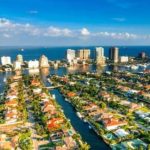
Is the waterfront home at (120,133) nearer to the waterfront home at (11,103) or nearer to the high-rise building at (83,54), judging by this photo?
the waterfront home at (11,103)

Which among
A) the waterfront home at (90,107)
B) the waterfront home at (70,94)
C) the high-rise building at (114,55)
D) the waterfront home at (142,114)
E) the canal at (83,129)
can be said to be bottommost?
the canal at (83,129)

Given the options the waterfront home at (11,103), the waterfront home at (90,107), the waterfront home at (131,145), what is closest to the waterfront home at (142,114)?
the waterfront home at (90,107)

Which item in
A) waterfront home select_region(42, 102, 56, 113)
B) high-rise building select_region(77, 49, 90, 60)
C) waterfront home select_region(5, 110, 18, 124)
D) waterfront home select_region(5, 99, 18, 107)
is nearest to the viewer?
waterfront home select_region(5, 110, 18, 124)

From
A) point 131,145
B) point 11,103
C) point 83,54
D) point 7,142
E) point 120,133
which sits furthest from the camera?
point 83,54

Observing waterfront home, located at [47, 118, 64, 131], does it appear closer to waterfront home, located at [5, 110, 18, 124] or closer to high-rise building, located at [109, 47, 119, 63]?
waterfront home, located at [5, 110, 18, 124]

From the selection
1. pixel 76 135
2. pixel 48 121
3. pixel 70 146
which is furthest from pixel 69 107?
pixel 70 146

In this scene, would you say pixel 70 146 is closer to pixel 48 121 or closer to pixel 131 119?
pixel 48 121

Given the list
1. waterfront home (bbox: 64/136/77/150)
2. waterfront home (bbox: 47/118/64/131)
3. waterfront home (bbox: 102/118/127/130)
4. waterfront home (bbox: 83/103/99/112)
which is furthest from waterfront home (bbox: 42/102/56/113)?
waterfront home (bbox: 64/136/77/150)

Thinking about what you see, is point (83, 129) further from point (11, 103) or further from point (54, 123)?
point (11, 103)

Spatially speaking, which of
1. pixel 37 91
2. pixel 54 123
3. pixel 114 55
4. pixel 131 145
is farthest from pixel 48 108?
pixel 114 55
